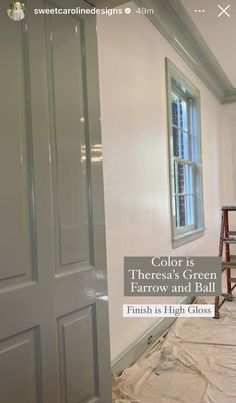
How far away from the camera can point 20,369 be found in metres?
1.18

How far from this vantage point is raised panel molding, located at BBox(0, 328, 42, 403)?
44.4 inches

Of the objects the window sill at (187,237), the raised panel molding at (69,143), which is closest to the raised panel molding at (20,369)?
the raised panel molding at (69,143)

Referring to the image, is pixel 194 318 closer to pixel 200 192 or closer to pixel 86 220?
pixel 200 192

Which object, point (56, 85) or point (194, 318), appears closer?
point (56, 85)

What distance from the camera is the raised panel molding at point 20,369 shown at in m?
1.13

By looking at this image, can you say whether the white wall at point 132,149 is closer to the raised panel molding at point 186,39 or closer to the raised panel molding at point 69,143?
the raised panel molding at point 186,39

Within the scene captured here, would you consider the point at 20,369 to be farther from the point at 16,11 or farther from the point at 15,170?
the point at 16,11

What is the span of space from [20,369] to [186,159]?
3099mm

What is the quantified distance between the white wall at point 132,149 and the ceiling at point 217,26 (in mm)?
340

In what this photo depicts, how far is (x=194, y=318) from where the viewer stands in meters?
3.12

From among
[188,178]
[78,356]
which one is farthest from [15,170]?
[188,178]

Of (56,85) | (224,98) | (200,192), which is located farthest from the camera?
(224,98)

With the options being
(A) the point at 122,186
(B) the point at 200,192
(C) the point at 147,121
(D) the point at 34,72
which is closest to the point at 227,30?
(C) the point at 147,121

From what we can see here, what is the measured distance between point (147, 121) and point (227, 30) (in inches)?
55.8
